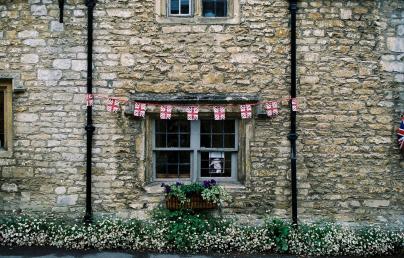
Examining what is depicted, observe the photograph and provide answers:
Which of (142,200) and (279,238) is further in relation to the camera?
(142,200)

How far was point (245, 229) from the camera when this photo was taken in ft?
22.3

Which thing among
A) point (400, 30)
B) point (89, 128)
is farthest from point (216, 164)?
point (400, 30)

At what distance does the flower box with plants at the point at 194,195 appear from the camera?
6.77 meters

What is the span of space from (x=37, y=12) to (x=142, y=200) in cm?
381

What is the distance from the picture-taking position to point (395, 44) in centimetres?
694

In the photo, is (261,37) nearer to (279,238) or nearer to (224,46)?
(224,46)

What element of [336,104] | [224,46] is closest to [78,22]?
[224,46]

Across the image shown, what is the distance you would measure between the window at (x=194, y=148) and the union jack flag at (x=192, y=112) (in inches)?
11.9

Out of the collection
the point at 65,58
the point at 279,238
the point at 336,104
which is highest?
the point at 65,58

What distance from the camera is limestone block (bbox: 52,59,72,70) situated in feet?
22.7

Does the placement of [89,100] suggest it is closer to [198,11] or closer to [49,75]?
[49,75]

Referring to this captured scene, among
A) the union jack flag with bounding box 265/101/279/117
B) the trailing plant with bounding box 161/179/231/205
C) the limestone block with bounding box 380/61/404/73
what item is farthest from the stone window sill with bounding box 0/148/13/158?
the limestone block with bounding box 380/61/404/73

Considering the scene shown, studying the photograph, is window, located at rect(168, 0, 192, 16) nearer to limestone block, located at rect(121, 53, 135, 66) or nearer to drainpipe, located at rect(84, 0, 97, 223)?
limestone block, located at rect(121, 53, 135, 66)

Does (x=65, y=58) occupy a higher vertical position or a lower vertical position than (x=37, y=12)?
lower
